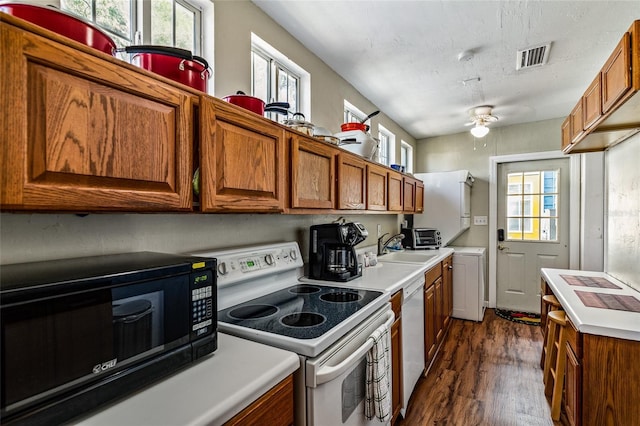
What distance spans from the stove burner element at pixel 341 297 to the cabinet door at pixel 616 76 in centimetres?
155

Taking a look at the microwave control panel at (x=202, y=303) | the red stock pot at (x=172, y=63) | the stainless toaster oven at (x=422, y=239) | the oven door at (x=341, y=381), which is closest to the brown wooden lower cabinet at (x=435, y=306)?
the stainless toaster oven at (x=422, y=239)

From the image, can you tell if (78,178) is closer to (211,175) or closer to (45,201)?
(45,201)

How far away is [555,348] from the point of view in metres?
2.20

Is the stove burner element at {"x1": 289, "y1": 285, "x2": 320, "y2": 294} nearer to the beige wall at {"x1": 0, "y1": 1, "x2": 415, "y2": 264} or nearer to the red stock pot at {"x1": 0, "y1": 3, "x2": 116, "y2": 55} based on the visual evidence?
the beige wall at {"x1": 0, "y1": 1, "x2": 415, "y2": 264}

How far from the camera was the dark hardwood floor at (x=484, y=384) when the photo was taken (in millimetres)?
2035

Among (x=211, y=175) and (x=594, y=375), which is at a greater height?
(x=211, y=175)

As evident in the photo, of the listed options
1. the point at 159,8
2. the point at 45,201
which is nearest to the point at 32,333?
the point at 45,201

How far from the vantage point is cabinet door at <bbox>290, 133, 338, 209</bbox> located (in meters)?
1.55

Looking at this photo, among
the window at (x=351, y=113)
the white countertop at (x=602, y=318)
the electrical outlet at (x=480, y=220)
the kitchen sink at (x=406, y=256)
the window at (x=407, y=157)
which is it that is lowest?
the white countertop at (x=602, y=318)

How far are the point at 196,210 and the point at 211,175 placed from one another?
0.13 m

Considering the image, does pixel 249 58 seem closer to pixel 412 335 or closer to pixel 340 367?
pixel 340 367

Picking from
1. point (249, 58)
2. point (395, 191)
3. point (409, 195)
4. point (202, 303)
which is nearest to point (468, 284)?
point (409, 195)

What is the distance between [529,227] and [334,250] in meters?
3.40

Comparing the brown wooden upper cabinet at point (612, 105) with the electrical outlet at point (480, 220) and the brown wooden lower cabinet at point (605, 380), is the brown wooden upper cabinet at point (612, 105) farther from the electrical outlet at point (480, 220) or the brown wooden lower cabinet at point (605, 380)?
the electrical outlet at point (480, 220)
